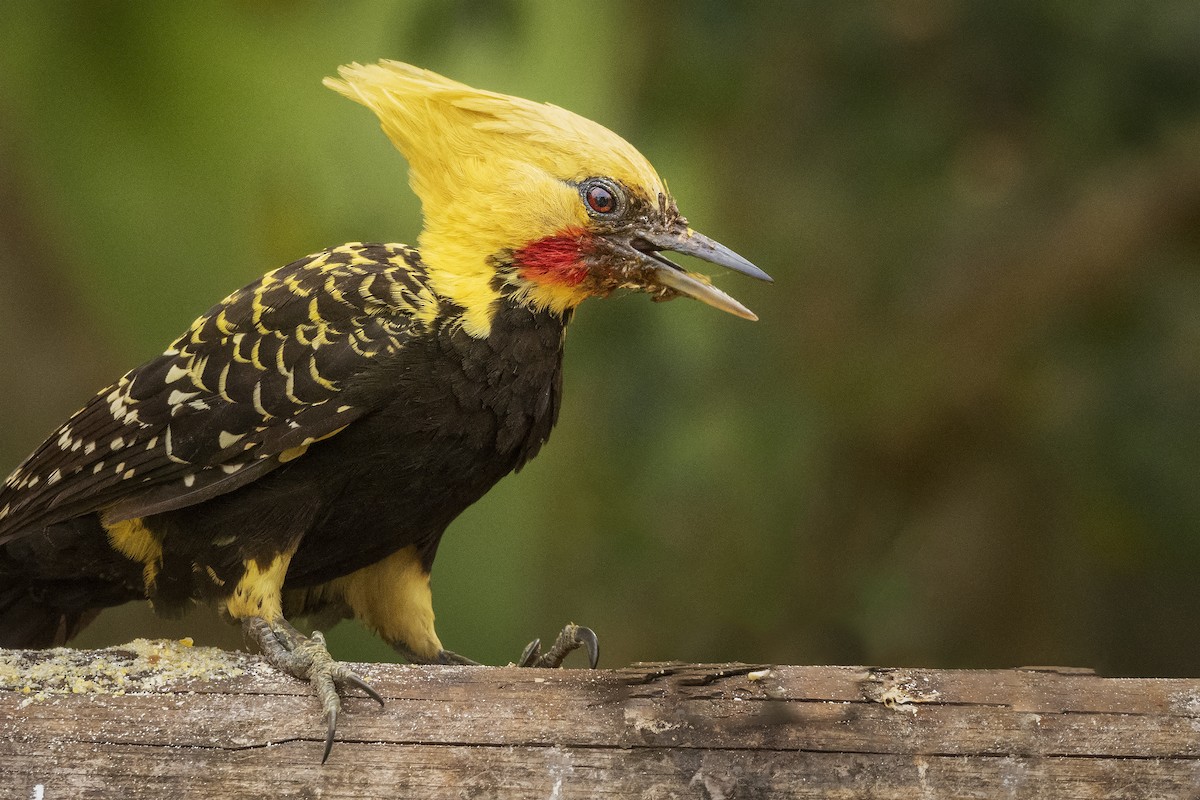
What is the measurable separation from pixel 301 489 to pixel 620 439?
6.21ft

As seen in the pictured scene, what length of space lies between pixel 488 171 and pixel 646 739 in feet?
4.32

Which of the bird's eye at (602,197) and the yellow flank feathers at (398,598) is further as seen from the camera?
the yellow flank feathers at (398,598)

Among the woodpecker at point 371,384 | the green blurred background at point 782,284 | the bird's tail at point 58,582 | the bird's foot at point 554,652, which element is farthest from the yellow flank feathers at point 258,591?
the green blurred background at point 782,284

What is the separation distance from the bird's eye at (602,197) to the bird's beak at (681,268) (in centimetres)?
9

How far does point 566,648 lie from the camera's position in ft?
10.7

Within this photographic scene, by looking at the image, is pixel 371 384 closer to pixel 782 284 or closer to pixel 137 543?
pixel 137 543

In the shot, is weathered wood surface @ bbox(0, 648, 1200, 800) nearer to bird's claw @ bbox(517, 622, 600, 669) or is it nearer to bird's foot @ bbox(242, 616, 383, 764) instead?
bird's foot @ bbox(242, 616, 383, 764)

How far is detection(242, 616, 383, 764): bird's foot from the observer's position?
235 centimetres

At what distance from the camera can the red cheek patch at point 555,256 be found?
296cm

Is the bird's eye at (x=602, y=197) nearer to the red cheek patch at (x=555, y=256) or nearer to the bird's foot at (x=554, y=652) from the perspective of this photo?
the red cheek patch at (x=555, y=256)

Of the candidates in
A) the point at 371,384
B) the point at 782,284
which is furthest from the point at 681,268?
the point at 782,284

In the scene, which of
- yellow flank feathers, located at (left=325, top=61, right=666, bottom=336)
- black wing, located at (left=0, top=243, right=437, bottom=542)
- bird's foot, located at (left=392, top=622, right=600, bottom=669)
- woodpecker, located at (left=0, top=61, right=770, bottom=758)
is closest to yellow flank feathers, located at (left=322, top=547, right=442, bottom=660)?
bird's foot, located at (left=392, top=622, right=600, bottom=669)

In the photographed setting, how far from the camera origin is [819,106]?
460cm

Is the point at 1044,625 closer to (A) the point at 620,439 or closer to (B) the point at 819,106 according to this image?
(A) the point at 620,439
